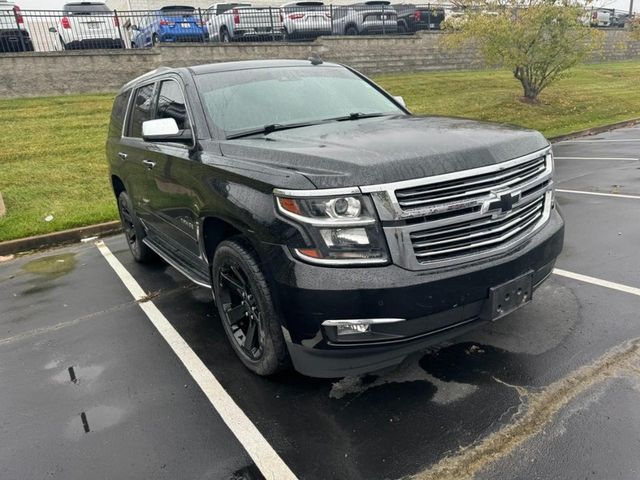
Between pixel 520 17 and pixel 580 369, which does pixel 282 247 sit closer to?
pixel 580 369

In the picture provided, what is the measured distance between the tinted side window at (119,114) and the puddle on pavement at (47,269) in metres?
1.67

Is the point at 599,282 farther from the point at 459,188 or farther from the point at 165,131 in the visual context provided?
the point at 165,131

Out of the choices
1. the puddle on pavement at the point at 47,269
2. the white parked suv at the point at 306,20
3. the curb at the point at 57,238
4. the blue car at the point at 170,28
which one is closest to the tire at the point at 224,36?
the blue car at the point at 170,28

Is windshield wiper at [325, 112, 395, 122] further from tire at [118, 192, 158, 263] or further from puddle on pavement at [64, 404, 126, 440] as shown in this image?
tire at [118, 192, 158, 263]

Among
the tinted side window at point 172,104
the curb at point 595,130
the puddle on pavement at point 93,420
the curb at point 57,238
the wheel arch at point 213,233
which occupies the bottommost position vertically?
the curb at point 595,130

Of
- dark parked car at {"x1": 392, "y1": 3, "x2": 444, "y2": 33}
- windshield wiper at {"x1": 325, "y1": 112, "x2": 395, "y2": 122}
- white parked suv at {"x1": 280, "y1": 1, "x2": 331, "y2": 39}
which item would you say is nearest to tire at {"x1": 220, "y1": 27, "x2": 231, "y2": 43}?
white parked suv at {"x1": 280, "y1": 1, "x2": 331, "y2": 39}

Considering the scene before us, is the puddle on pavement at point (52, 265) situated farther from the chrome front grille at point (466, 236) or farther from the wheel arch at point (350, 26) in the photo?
the wheel arch at point (350, 26)

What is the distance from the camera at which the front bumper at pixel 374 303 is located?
8.07 feet

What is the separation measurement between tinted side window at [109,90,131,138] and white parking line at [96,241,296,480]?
207 cm

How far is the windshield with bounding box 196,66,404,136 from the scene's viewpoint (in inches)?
145

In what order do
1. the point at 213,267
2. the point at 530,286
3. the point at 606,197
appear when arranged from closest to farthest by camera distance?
the point at 530,286, the point at 213,267, the point at 606,197

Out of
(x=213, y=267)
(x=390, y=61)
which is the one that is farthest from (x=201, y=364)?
(x=390, y=61)

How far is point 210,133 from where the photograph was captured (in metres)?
3.53

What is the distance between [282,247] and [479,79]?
65.0 feet
